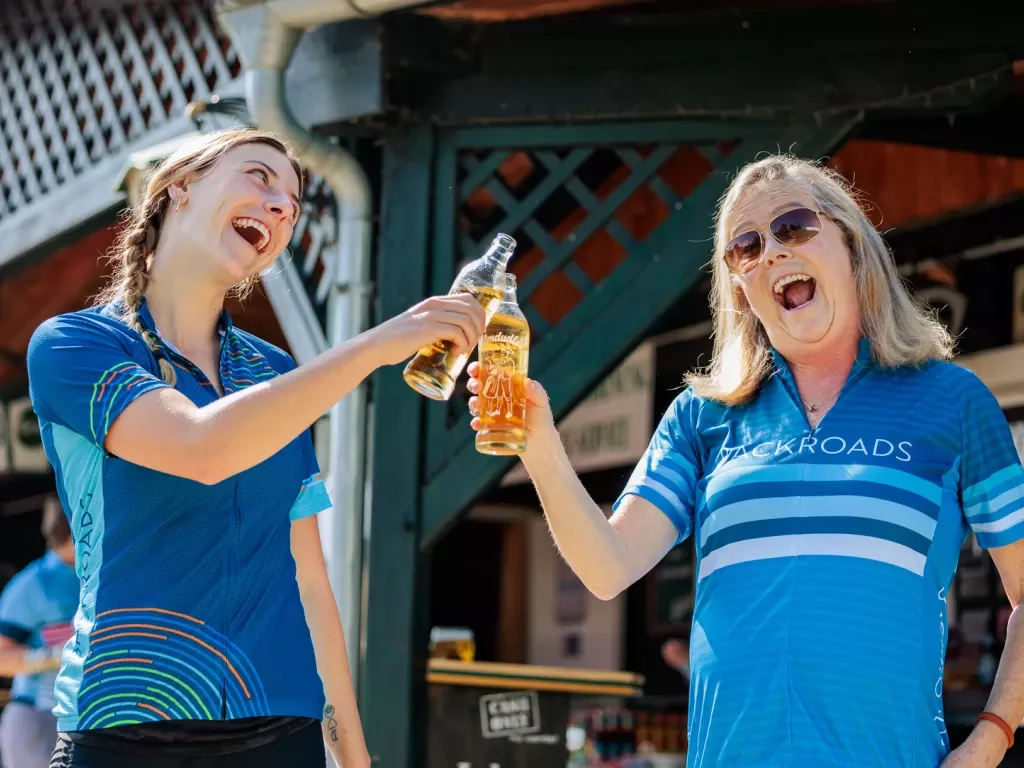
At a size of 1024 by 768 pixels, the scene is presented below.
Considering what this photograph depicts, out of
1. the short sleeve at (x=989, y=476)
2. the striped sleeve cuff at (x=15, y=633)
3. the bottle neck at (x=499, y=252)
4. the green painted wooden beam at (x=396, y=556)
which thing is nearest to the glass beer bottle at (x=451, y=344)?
the bottle neck at (x=499, y=252)

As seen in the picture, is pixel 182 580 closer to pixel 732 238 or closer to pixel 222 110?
pixel 732 238

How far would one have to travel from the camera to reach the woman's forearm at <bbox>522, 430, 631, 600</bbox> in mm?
2709

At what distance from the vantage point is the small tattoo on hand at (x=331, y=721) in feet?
8.68

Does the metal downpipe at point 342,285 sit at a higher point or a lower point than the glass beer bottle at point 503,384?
higher

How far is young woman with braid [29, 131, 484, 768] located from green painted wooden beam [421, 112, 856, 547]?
2.92m

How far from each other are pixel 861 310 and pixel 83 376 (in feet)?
4.80

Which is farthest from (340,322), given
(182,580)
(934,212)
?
(182,580)

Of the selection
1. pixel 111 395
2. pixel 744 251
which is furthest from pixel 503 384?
pixel 111 395

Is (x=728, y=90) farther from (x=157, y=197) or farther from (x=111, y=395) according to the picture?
(x=111, y=395)

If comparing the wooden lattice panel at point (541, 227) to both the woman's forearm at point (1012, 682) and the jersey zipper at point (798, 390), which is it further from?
the woman's forearm at point (1012, 682)

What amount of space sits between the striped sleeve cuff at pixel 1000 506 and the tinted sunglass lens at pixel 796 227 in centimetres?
57

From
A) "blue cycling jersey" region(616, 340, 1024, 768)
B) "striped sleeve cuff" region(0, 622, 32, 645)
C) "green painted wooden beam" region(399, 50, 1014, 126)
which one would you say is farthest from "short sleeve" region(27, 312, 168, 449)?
"striped sleeve cuff" region(0, 622, 32, 645)

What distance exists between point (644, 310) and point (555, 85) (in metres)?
0.99

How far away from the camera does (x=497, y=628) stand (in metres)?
11.8
